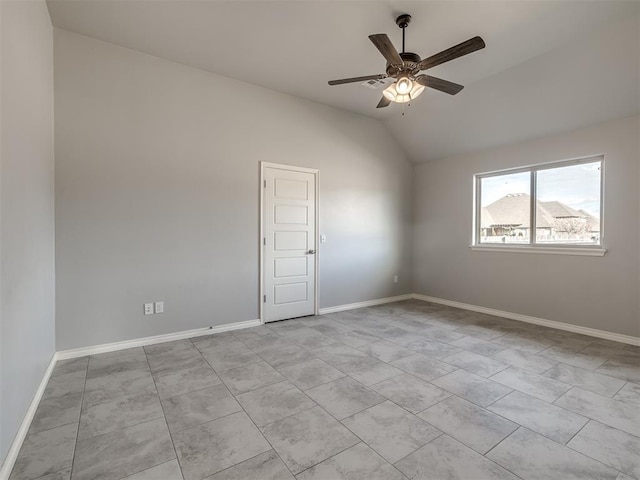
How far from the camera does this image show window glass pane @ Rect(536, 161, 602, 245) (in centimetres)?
381

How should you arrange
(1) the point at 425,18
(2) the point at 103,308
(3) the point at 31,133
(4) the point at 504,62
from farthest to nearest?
(4) the point at 504,62
(2) the point at 103,308
(1) the point at 425,18
(3) the point at 31,133

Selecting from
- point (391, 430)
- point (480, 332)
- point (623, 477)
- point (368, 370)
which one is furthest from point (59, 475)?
point (480, 332)

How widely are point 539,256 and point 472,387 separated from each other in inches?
105

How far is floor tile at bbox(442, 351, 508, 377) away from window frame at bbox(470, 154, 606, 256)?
2.04 metres

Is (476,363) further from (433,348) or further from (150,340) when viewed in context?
(150,340)

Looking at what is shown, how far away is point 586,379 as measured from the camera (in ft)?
8.54

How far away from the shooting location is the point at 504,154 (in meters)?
4.55

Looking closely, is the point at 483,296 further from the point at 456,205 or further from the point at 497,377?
the point at 497,377

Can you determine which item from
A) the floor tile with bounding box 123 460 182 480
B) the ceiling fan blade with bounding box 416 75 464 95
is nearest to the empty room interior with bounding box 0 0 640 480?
the floor tile with bounding box 123 460 182 480

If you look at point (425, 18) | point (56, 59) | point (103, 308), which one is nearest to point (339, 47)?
point (425, 18)

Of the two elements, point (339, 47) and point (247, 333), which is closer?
point (339, 47)

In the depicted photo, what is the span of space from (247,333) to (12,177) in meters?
2.66

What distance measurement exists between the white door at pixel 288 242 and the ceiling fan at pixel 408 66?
1757mm

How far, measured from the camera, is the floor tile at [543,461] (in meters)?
1.58
